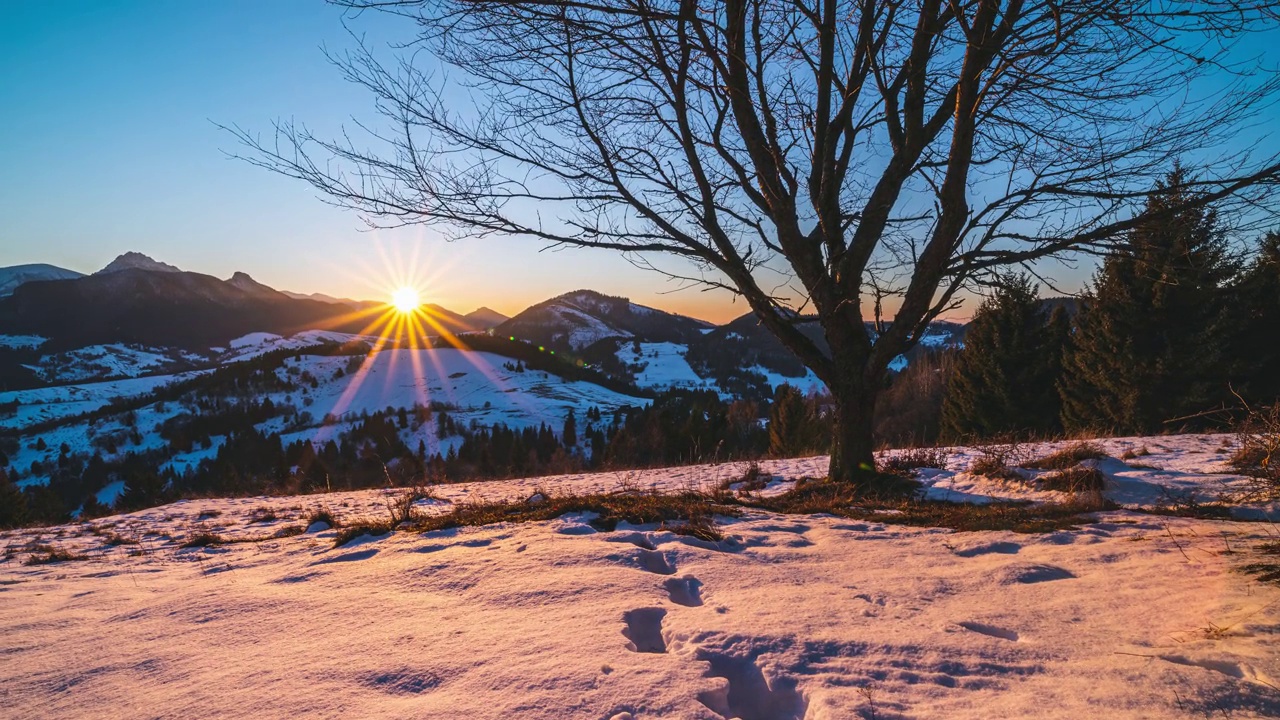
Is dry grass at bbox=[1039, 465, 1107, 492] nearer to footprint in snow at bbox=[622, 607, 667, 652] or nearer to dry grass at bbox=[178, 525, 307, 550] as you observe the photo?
footprint in snow at bbox=[622, 607, 667, 652]

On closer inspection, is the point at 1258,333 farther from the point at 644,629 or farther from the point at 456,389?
the point at 456,389

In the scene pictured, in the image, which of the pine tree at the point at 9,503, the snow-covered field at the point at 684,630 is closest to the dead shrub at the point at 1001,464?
the snow-covered field at the point at 684,630

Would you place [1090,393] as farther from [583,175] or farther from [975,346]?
[583,175]

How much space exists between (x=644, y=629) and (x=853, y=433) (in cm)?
433

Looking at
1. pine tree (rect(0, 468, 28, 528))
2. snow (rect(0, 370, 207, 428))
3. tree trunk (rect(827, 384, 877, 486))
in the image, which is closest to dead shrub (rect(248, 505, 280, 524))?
tree trunk (rect(827, 384, 877, 486))

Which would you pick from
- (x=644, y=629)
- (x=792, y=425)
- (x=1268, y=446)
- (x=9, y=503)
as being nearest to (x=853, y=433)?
(x=1268, y=446)

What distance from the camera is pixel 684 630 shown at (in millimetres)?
1838

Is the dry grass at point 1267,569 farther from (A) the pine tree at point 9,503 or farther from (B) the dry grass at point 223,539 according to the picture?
(A) the pine tree at point 9,503

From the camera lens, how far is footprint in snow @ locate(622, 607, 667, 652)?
1783mm

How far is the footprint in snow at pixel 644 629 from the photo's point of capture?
178 cm

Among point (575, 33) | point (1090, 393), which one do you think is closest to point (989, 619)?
point (575, 33)

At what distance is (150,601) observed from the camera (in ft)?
8.45

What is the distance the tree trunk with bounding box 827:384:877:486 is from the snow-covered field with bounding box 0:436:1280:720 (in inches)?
88.5

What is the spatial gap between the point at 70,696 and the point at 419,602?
3.35 feet
